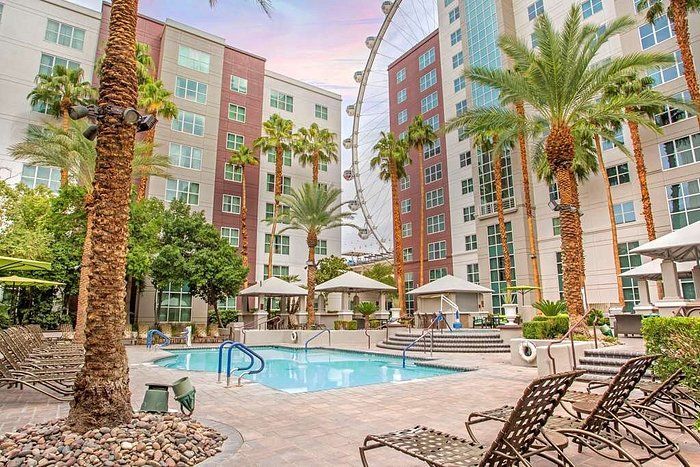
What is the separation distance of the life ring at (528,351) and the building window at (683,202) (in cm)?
1778

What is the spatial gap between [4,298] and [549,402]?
2980 centimetres

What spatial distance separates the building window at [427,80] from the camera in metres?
44.5

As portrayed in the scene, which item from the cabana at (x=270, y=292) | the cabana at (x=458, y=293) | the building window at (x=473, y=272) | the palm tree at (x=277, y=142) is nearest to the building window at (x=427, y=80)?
the palm tree at (x=277, y=142)

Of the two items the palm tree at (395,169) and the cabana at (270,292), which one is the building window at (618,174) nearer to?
the palm tree at (395,169)

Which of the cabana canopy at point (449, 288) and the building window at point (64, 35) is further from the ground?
the building window at point (64, 35)

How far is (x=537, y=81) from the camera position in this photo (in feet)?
47.8

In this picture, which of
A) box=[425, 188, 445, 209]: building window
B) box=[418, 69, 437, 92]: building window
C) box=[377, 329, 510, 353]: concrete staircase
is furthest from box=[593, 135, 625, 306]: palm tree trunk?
box=[418, 69, 437, 92]: building window

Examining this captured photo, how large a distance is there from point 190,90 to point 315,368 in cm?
2723

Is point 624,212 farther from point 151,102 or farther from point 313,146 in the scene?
point 151,102

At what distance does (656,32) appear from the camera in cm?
2636

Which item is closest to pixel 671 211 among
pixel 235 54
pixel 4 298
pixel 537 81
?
pixel 537 81

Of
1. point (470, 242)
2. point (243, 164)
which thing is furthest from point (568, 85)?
point (470, 242)

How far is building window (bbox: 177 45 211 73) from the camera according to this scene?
33522mm

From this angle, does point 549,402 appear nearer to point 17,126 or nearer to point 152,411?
point 152,411
